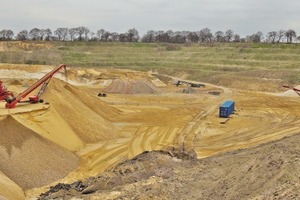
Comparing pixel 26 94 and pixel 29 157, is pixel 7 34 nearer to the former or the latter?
pixel 26 94

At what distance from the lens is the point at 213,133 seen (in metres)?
30.2

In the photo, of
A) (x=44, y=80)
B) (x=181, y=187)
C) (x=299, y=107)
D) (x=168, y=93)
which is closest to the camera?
(x=181, y=187)

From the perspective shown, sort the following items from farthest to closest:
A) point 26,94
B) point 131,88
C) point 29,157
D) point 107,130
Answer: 1. point 131,88
2. point 107,130
3. point 26,94
4. point 29,157

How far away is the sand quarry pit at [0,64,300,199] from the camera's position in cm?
1995

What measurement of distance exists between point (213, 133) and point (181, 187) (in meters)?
15.1

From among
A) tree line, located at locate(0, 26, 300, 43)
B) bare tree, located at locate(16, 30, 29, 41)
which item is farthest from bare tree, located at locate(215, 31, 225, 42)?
bare tree, located at locate(16, 30, 29, 41)

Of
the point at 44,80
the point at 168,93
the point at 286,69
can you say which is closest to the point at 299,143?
the point at 44,80

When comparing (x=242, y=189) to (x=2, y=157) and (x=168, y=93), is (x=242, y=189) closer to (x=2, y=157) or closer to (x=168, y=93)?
(x=2, y=157)

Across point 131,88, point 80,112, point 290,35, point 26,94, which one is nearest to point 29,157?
point 26,94

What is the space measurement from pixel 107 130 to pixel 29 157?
9.23 m

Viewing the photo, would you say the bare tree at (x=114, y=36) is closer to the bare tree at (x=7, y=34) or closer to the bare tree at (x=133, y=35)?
the bare tree at (x=133, y=35)

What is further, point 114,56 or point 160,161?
point 114,56

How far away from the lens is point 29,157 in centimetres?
2020

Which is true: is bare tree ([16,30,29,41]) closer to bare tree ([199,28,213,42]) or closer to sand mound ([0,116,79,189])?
bare tree ([199,28,213,42])
